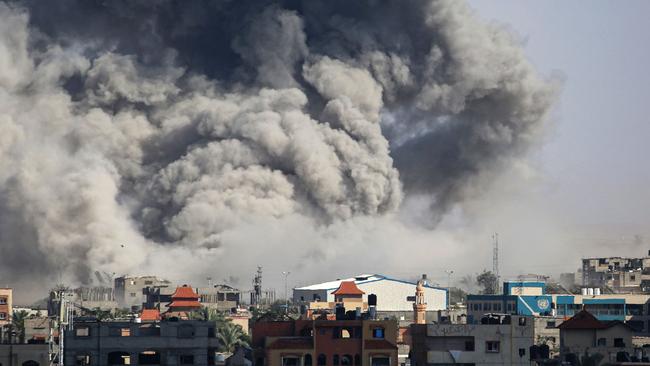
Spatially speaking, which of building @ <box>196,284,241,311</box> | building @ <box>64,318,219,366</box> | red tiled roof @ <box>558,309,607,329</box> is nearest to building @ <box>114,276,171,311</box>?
building @ <box>196,284,241,311</box>

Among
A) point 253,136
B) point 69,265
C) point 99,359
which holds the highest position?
point 253,136

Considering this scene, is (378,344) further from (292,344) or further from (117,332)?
(117,332)

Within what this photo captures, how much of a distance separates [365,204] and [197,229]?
15502mm

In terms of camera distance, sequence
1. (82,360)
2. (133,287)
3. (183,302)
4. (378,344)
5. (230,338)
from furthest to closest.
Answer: (133,287) < (183,302) < (230,338) < (378,344) < (82,360)

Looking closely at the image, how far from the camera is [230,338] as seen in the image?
354ft

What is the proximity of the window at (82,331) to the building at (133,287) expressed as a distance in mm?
82930

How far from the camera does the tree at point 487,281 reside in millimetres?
180750

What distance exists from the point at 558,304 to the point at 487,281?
42289mm

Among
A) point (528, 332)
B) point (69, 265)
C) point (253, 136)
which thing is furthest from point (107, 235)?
point (528, 332)

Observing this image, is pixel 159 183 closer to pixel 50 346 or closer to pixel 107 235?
pixel 107 235

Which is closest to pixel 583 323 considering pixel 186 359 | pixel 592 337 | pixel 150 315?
pixel 592 337

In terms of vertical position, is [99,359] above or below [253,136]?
below

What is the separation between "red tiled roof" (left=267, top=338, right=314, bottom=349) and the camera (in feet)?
266

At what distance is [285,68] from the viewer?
606ft
